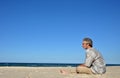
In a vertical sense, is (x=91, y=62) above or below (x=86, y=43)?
below

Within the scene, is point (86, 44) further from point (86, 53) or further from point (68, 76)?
point (68, 76)

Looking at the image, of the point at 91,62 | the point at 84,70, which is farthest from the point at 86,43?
A: the point at 84,70

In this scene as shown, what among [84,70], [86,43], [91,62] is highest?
[86,43]

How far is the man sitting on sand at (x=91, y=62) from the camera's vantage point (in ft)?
25.8

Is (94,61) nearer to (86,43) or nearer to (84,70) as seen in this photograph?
(84,70)

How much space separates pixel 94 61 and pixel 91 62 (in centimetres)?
12

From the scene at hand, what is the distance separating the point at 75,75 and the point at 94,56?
0.83 meters

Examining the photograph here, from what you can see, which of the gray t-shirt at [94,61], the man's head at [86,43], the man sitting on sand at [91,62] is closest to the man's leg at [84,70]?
the man sitting on sand at [91,62]

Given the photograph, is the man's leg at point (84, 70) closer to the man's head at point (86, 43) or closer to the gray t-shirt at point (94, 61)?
the gray t-shirt at point (94, 61)

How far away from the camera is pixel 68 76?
8539mm

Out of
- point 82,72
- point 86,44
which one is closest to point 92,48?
point 86,44

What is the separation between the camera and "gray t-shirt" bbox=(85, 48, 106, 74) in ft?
25.8

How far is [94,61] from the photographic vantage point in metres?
7.98

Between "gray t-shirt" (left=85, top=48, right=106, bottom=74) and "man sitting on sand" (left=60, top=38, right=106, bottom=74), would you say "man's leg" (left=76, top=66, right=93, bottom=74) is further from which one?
"gray t-shirt" (left=85, top=48, right=106, bottom=74)
